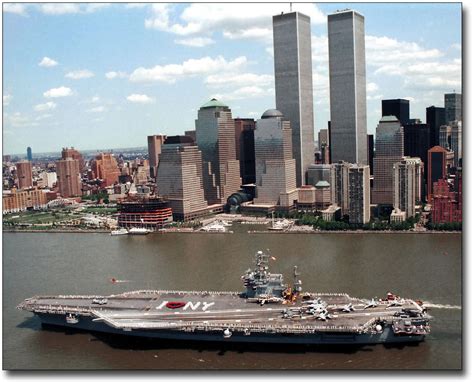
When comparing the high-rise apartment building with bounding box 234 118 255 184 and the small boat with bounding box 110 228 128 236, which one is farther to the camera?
the high-rise apartment building with bounding box 234 118 255 184

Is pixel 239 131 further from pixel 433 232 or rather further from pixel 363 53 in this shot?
pixel 433 232

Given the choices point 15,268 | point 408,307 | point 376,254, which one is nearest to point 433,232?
point 376,254

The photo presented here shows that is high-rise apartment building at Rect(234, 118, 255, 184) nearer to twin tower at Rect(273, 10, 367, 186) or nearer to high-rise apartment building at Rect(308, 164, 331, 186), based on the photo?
twin tower at Rect(273, 10, 367, 186)

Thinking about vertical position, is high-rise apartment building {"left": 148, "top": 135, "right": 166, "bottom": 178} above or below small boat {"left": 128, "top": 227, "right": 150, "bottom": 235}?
above

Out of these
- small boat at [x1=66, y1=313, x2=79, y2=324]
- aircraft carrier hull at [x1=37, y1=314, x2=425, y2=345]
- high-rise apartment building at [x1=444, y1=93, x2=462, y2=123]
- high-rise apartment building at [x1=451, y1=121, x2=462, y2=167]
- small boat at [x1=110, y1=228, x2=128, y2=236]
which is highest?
high-rise apartment building at [x1=444, y1=93, x2=462, y2=123]

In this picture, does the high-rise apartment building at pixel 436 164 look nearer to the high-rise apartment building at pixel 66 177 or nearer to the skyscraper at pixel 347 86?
the skyscraper at pixel 347 86

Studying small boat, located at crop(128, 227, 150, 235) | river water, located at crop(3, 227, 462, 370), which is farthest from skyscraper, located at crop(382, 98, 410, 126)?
small boat, located at crop(128, 227, 150, 235)
